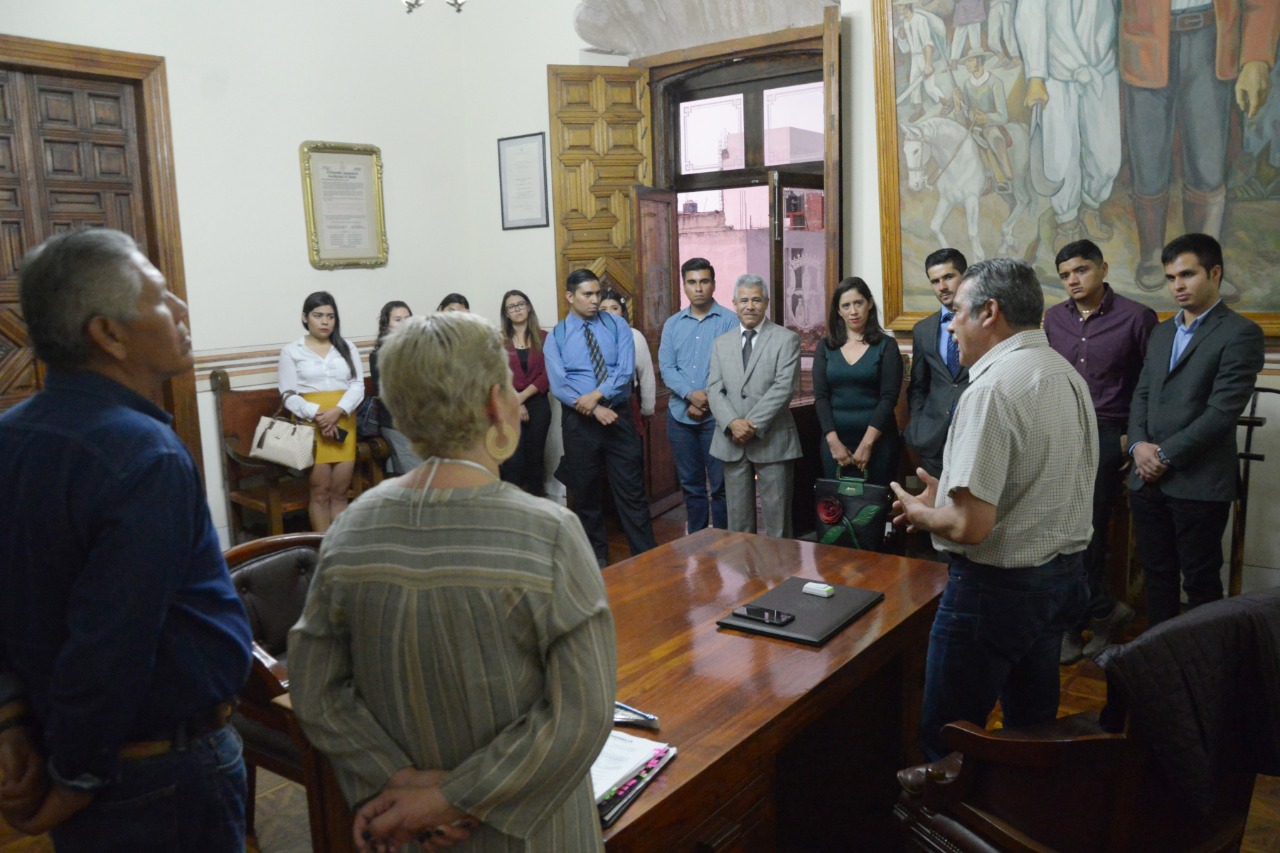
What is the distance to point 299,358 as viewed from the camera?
5.14 metres

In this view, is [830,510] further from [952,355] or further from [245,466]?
[245,466]

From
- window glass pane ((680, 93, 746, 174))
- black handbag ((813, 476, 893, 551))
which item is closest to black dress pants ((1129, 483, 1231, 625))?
black handbag ((813, 476, 893, 551))

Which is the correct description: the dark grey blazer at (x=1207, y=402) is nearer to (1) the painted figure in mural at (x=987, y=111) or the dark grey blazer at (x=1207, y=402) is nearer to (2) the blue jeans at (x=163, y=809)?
(1) the painted figure in mural at (x=987, y=111)

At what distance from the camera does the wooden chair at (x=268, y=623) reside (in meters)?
2.14

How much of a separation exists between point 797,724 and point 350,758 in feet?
2.87

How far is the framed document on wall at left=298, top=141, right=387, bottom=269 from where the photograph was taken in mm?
5602

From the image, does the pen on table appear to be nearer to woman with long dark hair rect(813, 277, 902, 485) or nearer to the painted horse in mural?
woman with long dark hair rect(813, 277, 902, 485)

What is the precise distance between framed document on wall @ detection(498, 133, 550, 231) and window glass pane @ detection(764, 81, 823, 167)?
1.42 metres

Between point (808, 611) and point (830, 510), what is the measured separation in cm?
175

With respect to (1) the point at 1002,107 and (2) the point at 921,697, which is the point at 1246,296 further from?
(2) the point at 921,697

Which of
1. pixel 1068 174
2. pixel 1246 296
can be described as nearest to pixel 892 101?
pixel 1068 174

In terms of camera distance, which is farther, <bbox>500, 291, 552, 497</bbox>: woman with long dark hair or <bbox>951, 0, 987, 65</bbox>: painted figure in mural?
<bbox>500, 291, 552, 497</bbox>: woman with long dark hair

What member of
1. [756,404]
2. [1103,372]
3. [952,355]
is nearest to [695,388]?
[756,404]

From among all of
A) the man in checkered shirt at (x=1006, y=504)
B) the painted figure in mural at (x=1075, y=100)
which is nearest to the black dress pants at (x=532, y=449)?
the painted figure in mural at (x=1075, y=100)
